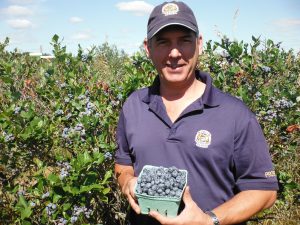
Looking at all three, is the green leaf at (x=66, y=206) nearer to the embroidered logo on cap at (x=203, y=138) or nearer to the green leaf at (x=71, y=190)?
the green leaf at (x=71, y=190)

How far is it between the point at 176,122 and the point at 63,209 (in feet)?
3.36

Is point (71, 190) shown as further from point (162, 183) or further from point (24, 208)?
point (162, 183)

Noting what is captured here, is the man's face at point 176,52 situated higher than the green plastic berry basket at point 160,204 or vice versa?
the man's face at point 176,52

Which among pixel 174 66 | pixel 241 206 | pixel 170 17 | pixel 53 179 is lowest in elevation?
pixel 241 206

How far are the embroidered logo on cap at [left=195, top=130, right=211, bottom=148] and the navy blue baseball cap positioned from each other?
706mm

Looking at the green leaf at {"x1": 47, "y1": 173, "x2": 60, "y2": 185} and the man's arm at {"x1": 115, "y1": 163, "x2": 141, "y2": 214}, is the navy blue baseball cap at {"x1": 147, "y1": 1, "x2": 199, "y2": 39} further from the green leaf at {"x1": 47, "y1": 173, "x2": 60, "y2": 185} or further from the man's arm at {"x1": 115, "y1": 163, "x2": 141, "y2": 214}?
the green leaf at {"x1": 47, "y1": 173, "x2": 60, "y2": 185}

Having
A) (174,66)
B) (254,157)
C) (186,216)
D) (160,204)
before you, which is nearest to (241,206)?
(254,157)

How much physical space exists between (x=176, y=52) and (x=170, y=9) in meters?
0.35

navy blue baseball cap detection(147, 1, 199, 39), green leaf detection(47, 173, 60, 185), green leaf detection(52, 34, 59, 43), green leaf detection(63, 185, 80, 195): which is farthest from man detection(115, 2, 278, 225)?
green leaf detection(52, 34, 59, 43)

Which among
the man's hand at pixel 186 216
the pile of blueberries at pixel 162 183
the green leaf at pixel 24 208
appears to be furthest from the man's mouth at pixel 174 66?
the green leaf at pixel 24 208

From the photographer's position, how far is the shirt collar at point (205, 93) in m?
2.22

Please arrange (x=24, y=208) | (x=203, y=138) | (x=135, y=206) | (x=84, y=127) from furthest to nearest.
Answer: (x=84, y=127), (x=24, y=208), (x=203, y=138), (x=135, y=206)

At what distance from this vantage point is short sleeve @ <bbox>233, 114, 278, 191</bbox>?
2021 mm

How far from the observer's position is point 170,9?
7.81 ft
